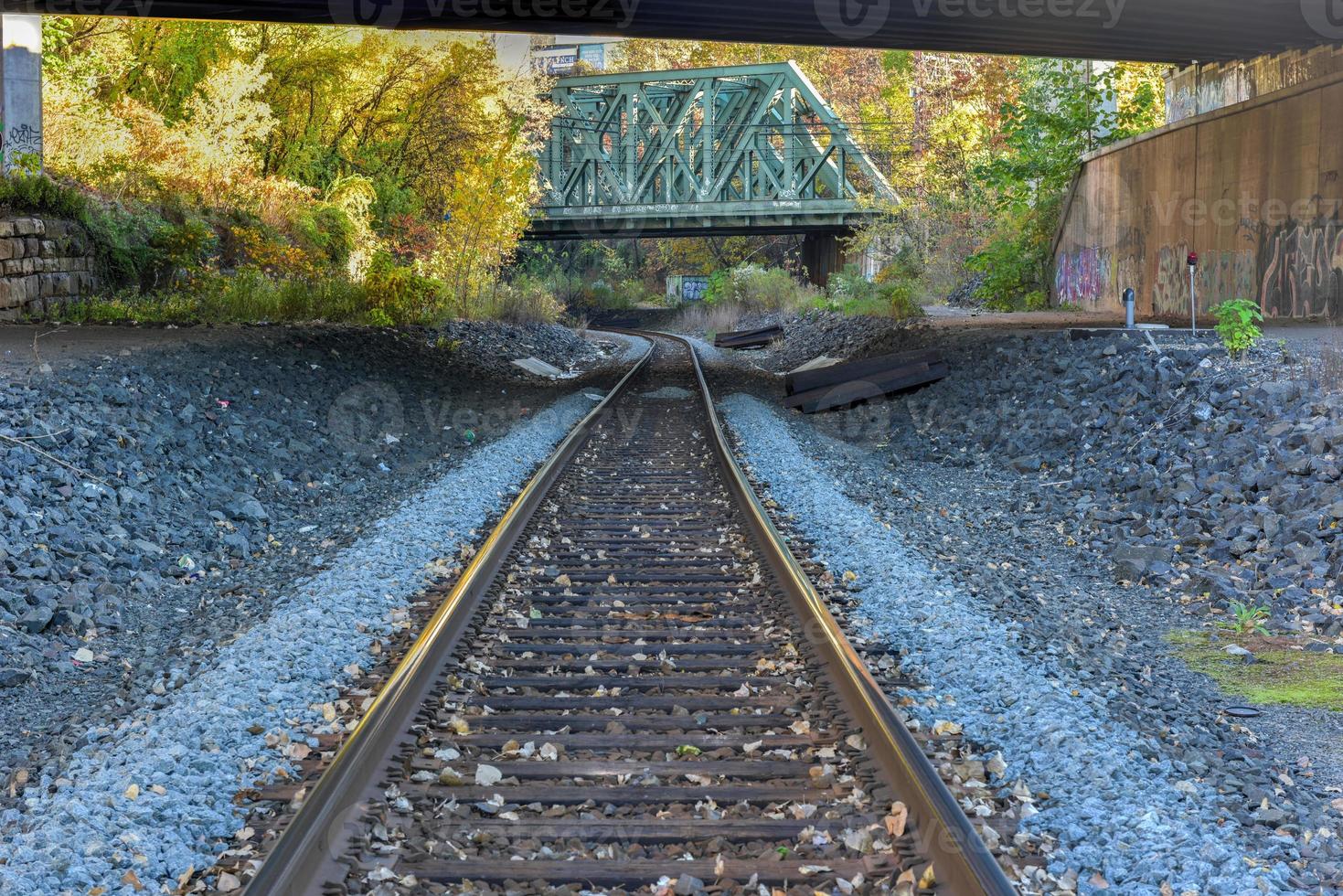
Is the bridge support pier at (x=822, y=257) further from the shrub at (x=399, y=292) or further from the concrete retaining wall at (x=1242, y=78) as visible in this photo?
the shrub at (x=399, y=292)

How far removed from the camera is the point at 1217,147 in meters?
19.7

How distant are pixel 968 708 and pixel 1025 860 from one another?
1.31 m

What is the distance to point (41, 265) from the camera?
54.0 ft

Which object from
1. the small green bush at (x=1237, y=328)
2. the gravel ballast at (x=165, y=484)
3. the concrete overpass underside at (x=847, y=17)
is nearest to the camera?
the gravel ballast at (x=165, y=484)

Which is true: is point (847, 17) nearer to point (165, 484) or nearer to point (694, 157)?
point (165, 484)

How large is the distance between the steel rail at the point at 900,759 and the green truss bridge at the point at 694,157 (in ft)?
162

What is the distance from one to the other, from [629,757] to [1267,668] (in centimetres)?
346

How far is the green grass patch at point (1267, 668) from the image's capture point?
18.2 feet

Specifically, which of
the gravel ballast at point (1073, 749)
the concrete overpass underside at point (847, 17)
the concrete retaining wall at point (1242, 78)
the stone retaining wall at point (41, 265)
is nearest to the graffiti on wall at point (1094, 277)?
the concrete retaining wall at point (1242, 78)

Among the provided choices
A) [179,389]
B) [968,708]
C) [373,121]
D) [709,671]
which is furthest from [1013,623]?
[373,121]

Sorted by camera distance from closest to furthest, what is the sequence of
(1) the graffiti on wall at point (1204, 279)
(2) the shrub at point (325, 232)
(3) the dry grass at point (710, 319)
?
(1) the graffiti on wall at point (1204, 279), (2) the shrub at point (325, 232), (3) the dry grass at point (710, 319)

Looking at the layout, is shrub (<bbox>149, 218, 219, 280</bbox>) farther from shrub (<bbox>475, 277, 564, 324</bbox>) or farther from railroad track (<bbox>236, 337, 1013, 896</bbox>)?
railroad track (<bbox>236, 337, 1013, 896</bbox>)

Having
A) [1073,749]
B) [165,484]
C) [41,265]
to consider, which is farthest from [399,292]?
[1073,749]

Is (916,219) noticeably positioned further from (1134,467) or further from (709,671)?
(709,671)
